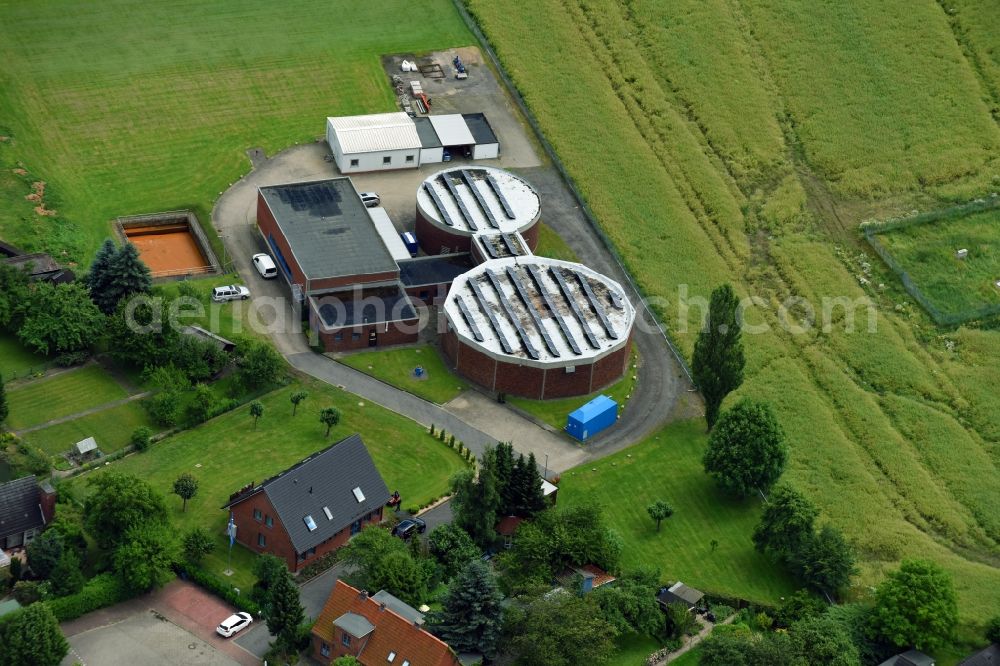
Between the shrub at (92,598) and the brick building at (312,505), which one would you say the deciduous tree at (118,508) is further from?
the brick building at (312,505)

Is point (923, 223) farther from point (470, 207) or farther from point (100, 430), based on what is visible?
point (100, 430)

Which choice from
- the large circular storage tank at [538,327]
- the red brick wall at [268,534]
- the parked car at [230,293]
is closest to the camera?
the red brick wall at [268,534]

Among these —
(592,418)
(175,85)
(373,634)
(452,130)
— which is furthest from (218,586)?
(175,85)

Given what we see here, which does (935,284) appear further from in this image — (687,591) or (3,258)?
(3,258)

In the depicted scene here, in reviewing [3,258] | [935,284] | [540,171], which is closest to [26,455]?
[3,258]

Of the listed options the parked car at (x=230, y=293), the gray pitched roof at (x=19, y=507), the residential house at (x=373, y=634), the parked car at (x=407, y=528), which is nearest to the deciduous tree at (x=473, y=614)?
Result: the residential house at (x=373, y=634)

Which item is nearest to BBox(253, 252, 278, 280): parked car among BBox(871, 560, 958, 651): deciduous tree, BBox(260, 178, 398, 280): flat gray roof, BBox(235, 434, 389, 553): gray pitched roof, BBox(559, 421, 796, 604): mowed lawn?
BBox(260, 178, 398, 280): flat gray roof

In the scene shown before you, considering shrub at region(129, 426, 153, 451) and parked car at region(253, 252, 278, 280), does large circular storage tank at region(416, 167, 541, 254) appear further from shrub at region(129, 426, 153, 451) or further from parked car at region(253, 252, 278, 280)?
shrub at region(129, 426, 153, 451)
